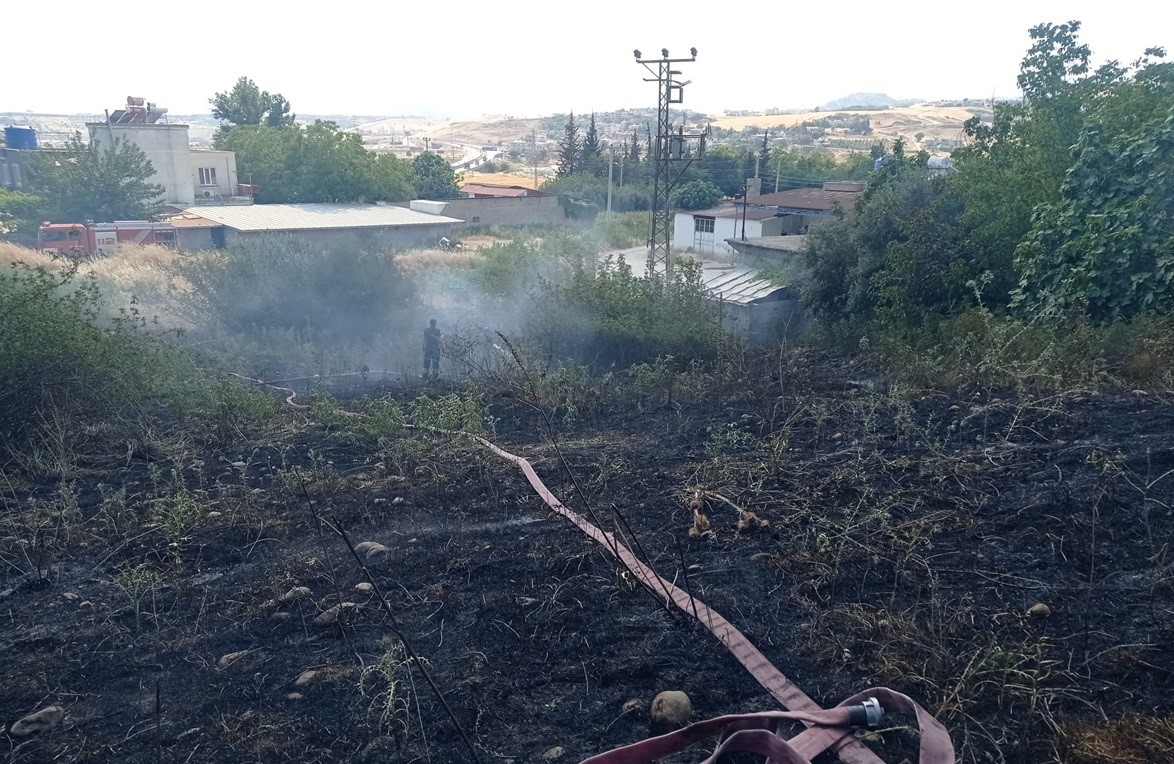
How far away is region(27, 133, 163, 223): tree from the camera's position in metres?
27.5

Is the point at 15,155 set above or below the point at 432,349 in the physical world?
above

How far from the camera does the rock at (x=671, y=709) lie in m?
3.21

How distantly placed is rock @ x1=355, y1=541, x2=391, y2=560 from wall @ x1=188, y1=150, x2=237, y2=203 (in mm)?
34806

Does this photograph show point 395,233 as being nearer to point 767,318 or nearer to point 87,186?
point 87,186

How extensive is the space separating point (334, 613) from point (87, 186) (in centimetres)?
2944

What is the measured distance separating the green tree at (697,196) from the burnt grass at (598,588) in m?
32.3

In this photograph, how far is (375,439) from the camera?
730 centimetres

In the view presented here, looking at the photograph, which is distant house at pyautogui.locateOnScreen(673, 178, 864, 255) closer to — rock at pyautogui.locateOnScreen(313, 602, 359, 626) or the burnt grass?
the burnt grass

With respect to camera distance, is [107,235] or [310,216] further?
[310,216]

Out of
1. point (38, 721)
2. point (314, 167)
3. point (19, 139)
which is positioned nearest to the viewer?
point (38, 721)

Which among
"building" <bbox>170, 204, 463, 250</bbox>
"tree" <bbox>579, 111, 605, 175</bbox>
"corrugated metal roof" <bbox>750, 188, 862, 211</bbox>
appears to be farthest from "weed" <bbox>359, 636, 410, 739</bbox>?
"tree" <bbox>579, 111, 605, 175</bbox>

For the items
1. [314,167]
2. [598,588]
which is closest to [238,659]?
[598,588]

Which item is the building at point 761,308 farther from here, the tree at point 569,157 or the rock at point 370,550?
the tree at point 569,157

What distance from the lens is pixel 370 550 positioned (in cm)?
486
